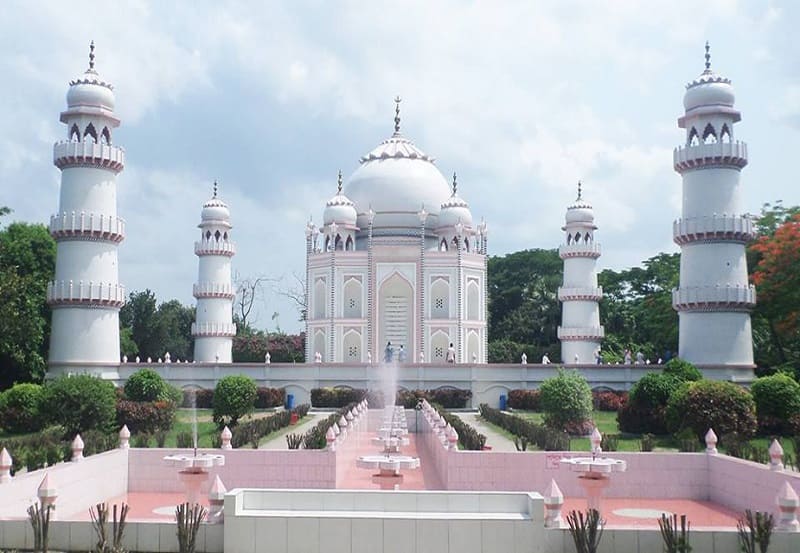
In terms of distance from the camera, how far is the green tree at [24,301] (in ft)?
99.0

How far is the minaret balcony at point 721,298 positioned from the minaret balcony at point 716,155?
4677 millimetres

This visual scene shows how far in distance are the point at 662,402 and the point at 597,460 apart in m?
10.8

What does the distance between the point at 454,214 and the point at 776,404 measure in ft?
76.7

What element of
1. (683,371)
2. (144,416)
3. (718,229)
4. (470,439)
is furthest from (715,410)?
(144,416)

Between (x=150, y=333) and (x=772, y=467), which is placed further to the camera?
(x=150, y=333)

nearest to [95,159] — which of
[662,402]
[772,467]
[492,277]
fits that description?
[662,402]

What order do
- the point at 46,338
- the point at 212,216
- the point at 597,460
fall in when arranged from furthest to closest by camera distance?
1. the point at 212,216
2. the point at 46,338
3. the point at 597,460

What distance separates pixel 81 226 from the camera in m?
33.0

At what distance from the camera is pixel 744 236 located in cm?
3281

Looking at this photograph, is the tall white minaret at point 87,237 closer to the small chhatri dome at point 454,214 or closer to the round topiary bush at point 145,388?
the round topiary bush at point 145,388

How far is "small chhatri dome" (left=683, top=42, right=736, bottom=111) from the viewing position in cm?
3378

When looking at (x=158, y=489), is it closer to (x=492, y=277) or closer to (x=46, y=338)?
(x=46, y=338)

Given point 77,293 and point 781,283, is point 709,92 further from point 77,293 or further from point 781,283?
point 77,293

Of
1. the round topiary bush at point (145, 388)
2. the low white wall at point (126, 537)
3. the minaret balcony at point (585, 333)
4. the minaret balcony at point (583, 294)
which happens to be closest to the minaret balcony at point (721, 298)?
the minaret balcony at point (585, 333)
